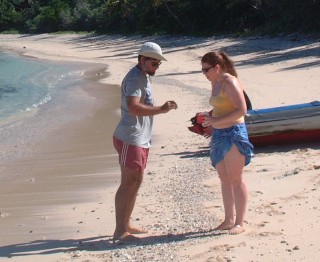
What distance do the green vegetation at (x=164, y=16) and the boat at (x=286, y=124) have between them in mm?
18177

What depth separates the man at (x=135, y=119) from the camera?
19.1 feet

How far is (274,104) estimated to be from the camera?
1334 centimetres

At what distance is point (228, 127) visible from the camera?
228 inches

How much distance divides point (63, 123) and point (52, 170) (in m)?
4.97

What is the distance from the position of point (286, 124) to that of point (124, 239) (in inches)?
151

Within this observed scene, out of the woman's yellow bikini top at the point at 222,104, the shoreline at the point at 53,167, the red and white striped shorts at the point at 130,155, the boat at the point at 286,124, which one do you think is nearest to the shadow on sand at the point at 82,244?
the shoreline at the point at 53,167

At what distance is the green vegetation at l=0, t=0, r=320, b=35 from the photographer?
28.8m

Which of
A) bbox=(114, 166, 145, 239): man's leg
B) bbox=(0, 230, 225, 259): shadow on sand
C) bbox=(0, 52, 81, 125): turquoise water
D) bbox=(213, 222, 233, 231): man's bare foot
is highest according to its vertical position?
bbox=(114, 166, 145, 239): man's leg

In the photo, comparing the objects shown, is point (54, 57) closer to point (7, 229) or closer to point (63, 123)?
point (63, 123)

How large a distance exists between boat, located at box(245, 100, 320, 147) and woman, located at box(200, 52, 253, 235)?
3.46 m

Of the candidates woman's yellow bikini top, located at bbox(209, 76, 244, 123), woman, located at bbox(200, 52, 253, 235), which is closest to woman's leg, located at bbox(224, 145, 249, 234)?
woman, located at bbox(200, 52, 253, 235)

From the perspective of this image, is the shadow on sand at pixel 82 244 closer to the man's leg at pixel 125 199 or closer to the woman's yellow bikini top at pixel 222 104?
the man's leg at pixel 125 199

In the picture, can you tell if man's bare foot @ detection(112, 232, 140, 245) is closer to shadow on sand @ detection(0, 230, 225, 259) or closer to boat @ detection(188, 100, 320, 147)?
shadow on sand @ detection(0, 230, 225, 259)

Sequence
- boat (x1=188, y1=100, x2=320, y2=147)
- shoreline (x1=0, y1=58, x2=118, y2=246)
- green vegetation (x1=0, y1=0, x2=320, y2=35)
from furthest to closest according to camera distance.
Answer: green vegetation (x1=0, y1=0, x2=320, y2=35)
boat (x1=188, y1=100, x2=320, y2=147)
shoreline (x1=0, y1=58, x2=118, y2=246)
